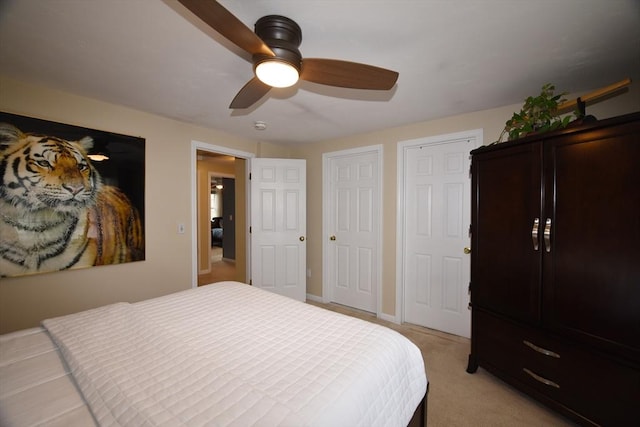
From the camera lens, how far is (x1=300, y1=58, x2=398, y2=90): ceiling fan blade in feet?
4.21

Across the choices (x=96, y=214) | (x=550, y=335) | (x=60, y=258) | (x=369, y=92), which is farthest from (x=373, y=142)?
(x=60, y=258)

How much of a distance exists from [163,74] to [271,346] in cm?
193

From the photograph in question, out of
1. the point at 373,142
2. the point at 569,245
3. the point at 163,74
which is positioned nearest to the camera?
the point at 569,245

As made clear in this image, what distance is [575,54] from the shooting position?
1586 mm

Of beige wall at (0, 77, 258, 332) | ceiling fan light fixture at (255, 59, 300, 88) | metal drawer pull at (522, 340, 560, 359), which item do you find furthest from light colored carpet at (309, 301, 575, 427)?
beige wall at (0, 77, 258, 332)

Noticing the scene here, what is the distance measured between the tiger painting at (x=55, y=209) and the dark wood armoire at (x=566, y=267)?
3.15m

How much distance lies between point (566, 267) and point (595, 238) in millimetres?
220

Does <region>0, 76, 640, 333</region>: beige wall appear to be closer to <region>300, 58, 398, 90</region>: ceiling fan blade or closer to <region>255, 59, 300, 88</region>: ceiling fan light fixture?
<region>300, 58, 398, 90</region>: ceiling fan blade

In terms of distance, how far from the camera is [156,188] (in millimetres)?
2672

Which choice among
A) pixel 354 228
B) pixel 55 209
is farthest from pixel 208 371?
pixel 354 228

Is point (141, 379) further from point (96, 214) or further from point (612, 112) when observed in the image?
point (612, 112)

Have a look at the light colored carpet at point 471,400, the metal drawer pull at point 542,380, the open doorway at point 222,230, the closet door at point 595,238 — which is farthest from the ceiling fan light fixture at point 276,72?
the open doorway at point 222,230

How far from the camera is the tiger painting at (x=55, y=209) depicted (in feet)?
6.19

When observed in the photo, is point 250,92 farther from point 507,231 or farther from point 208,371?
point 507,231
